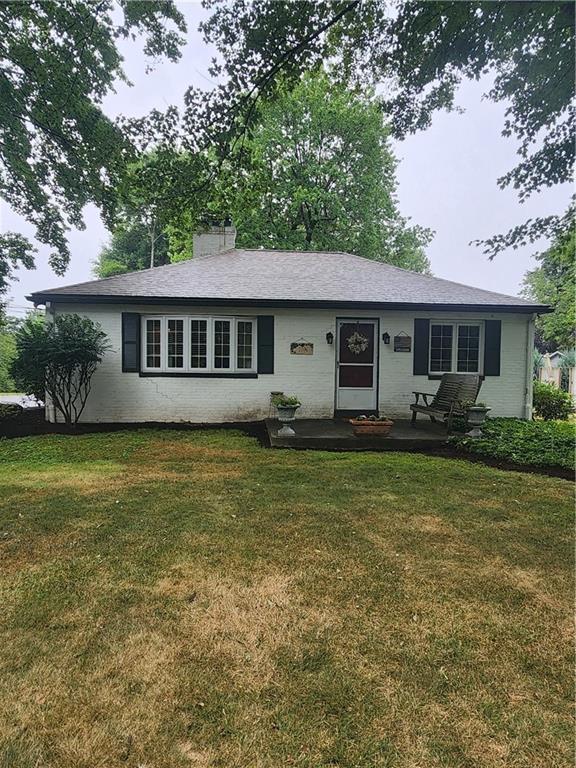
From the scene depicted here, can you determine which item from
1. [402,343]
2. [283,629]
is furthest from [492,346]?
[283,629]

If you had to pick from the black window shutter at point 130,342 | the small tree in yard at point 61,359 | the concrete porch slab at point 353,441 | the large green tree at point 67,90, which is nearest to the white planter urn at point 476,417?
the concrete porch slab at point 353,441

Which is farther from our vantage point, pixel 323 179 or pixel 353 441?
pixel 323 179

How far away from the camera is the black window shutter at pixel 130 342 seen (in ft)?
27.1

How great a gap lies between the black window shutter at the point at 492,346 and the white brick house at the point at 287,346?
0.02 meters

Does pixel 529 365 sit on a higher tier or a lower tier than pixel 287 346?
lower

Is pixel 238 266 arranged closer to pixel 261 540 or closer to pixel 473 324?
pixel 473 324

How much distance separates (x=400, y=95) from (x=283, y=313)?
14.0ft

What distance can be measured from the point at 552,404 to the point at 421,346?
4.74 meters

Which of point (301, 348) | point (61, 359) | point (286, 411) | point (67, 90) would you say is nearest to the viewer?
point (286, 411)

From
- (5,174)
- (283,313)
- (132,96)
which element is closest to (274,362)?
(283,313)

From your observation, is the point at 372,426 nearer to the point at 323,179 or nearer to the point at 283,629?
the point at 283,629

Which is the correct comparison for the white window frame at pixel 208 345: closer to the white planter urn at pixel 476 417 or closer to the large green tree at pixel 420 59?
the large green tree at pixel 420 59

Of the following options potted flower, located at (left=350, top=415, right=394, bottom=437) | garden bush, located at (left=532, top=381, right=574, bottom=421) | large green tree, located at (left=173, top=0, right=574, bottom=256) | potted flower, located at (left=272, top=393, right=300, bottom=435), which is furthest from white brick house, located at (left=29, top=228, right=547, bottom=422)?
large green tree, located at (left=173, top=0, right=574, bottom=256)

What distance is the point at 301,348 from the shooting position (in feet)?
28.3
